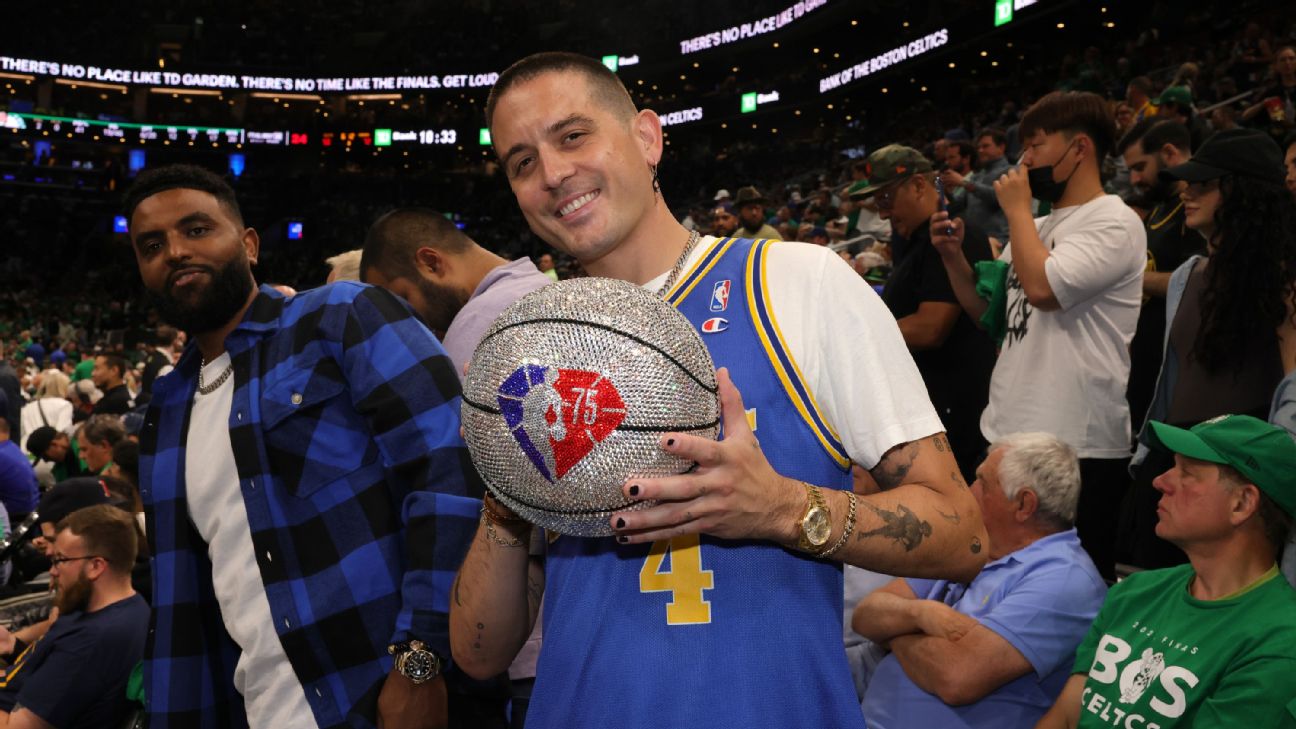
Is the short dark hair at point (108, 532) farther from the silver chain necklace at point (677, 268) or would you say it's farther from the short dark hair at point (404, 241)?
the silver chain necklace at point (677, 268)

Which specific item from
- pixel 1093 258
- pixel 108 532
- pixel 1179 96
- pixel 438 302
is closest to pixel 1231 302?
pixel 1093 258

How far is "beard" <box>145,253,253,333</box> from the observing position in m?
3.02

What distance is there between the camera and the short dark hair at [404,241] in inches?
169

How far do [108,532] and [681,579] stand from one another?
15.3 ft

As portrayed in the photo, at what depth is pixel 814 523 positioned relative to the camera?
5.20 ft

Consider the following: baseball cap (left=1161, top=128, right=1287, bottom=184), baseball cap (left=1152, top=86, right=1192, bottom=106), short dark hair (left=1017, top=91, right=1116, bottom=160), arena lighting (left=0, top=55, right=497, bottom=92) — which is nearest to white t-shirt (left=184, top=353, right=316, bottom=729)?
short dark hair (left=1017, top=91, right=1116, bottom=160)

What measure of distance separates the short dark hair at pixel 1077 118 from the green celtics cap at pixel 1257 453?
5.28ft

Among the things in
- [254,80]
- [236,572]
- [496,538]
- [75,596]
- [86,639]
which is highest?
[254,80]

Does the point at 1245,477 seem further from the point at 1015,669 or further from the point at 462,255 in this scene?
the point at 462,255

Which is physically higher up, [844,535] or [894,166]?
[894,166]

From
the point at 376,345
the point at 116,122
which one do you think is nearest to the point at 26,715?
the point at 376,345

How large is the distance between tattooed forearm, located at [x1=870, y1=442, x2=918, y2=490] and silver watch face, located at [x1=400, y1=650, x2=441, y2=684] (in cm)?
124

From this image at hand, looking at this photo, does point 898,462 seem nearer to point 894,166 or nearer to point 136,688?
point 894,166

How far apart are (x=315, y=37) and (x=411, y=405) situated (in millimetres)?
50121
